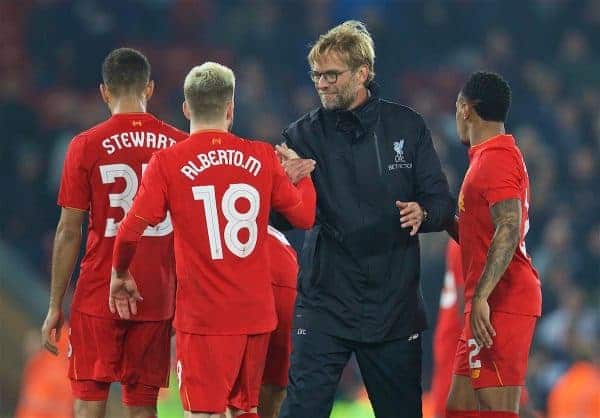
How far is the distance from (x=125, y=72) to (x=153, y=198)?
88 cm

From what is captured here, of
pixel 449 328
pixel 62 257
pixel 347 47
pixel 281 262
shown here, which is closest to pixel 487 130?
pixel 347 47

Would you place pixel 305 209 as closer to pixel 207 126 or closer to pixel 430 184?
pixel 207 126

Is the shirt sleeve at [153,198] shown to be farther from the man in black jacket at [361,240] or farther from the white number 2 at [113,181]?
the man in black jacket at [361,240]

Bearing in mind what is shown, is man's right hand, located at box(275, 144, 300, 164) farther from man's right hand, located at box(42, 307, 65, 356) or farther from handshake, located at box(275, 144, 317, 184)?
man's right hand, located at box(42, 307, 65, 356)

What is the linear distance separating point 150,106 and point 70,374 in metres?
5.93

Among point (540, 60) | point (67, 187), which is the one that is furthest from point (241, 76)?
Result: point (67, 187)

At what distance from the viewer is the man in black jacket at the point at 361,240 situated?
457cm

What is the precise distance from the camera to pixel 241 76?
10.7 m

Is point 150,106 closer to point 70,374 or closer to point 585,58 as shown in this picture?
point 585,58

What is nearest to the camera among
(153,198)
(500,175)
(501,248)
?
(153,198)

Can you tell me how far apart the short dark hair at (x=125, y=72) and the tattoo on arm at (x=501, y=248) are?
161 cm

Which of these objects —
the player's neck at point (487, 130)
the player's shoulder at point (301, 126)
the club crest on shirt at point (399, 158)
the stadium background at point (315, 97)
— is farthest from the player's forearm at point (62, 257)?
the stadium background at point (315, 97)

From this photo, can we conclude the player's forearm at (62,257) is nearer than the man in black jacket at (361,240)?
No

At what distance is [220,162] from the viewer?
4.19 meters
